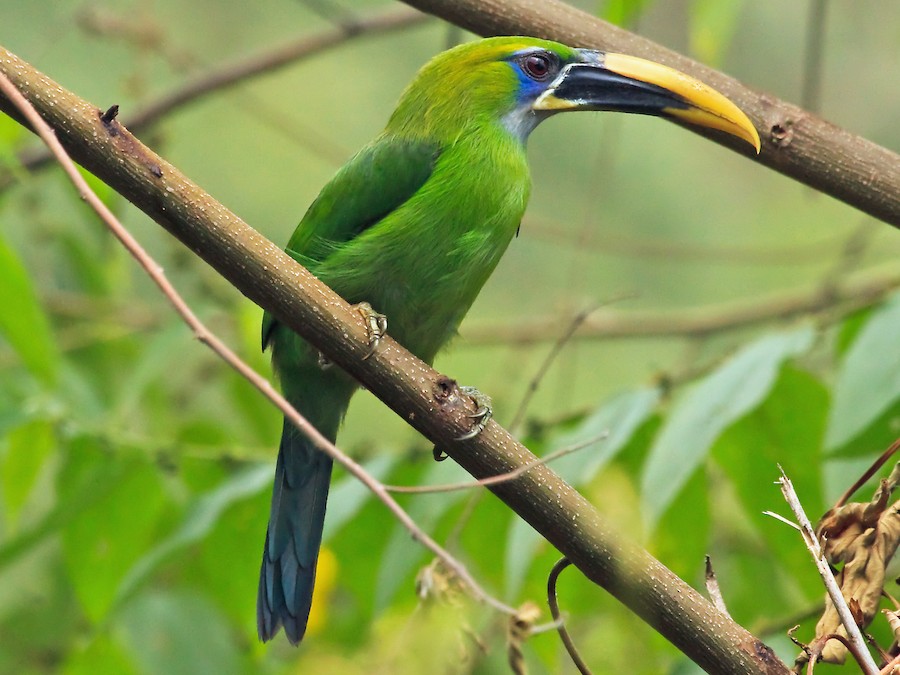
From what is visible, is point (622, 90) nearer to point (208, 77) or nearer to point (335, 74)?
point (208, 77)

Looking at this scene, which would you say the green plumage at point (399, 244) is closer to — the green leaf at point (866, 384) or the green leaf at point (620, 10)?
the green leaf at point (620, 10)

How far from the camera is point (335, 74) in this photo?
758 cm

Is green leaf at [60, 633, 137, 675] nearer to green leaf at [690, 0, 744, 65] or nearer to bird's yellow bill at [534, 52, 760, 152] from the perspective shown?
bird's yellow bill at [534, 52, 760, 152]

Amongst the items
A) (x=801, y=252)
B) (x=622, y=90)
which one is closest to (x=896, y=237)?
(x=801, y=252)

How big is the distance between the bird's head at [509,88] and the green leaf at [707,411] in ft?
1.93

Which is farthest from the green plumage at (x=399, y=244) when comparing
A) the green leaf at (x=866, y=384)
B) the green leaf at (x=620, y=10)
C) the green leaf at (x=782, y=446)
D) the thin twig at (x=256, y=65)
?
the thin twig at (x=256, y=65)

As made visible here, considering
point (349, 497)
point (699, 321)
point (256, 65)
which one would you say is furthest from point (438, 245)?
point (699, 321)

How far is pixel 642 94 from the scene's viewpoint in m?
2.53

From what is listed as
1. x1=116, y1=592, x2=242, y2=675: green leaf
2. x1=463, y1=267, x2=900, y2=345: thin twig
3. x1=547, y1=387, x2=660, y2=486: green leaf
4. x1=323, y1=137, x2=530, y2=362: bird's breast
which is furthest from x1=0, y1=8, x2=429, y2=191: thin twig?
x1=547, y1=387, x2=660, y2=486: green leaf

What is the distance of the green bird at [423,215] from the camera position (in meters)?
2.61

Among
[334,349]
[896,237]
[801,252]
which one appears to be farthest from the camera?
[896,237]

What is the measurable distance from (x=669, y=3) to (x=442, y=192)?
17.9 ft

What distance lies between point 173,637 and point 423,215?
1.29 metres

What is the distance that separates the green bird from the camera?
261 centimetres
